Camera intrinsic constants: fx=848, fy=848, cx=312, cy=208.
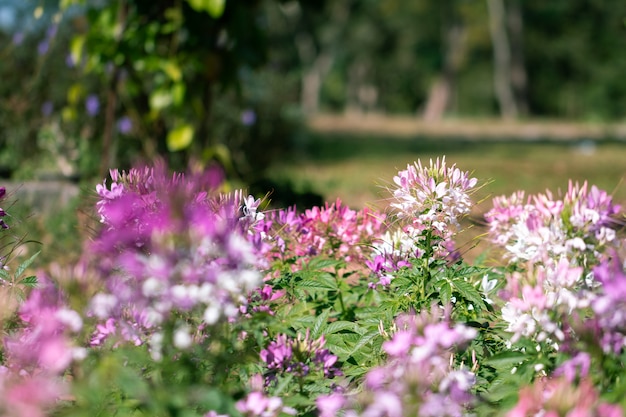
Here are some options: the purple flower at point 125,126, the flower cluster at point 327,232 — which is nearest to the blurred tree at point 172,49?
the purple flower at point 125,126

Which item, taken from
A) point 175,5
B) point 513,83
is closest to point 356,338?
point 175,5

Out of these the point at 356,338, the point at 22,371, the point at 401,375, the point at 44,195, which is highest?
the point at 44,195

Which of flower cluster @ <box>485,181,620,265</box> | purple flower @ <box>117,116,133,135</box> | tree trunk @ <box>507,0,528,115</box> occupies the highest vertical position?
tree trunk @ <box>507,0,528,115</box>

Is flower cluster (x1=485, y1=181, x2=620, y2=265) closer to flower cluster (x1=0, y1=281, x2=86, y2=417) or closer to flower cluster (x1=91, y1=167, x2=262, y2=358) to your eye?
flower cluster (x1=91, y1=167, x2=262, y2=358)

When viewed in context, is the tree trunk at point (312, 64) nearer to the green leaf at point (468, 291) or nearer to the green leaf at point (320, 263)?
the green leaf at point (320, 263)

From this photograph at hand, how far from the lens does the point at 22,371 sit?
5.47ft

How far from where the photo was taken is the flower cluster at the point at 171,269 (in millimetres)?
1355

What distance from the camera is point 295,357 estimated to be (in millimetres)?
1719

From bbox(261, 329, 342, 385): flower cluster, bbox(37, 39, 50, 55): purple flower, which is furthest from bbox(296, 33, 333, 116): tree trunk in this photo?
bbox(261, 329, 342, 385): flower cluster

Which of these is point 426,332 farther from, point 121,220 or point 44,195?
point 44,195

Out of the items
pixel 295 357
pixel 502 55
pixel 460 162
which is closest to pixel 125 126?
pixel 295 357

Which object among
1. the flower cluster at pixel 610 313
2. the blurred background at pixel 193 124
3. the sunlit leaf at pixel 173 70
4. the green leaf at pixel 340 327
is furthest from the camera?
the blurred background at pixel 193 124

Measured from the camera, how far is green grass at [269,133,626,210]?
29.2ft

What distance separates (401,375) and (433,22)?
40.8 m
